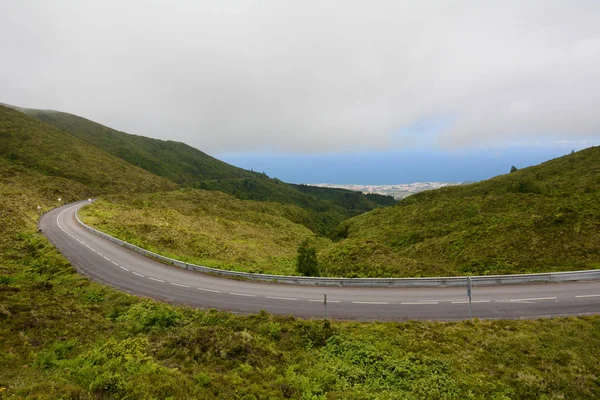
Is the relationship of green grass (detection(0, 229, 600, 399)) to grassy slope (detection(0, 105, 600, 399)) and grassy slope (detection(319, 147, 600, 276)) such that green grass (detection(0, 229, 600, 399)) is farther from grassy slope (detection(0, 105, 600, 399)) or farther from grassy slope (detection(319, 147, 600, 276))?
grassy slope (detection(319, 147, 600, 276))

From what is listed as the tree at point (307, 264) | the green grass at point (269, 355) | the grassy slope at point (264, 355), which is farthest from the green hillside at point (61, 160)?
the green grass at point (269, 355)

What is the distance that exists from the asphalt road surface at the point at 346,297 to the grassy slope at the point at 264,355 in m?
1.81

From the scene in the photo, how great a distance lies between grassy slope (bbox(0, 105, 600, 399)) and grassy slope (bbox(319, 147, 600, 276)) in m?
12.1

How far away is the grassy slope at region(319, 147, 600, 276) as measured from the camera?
26.4 m

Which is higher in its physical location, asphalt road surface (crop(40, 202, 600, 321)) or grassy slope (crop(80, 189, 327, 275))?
grassy slope (crop(80, 189, 327, 275))

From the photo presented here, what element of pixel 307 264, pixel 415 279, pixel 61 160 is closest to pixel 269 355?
pixel 415 279

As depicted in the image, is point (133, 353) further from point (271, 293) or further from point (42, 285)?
point (42, 285)

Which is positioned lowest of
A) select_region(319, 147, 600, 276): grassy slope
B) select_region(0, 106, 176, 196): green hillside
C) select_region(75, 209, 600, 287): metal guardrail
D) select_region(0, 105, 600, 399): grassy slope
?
select_region(0, 105, 600, 399): grassy slope

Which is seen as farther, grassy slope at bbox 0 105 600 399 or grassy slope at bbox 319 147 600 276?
grassy slope at bbox 319 147 600 276

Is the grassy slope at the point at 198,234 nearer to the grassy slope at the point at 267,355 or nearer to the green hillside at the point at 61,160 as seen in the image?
the grassy slope at the point at 267,355

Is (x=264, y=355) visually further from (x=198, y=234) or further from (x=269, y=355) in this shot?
(x=198, y=234)

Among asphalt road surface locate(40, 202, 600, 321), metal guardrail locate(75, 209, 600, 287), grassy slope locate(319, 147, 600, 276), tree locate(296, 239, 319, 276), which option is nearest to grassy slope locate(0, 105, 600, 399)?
asphalt road surface locate(40, 202, 600, 321)

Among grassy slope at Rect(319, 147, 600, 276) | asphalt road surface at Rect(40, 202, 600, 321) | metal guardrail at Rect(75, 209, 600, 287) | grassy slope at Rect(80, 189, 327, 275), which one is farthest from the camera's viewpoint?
grassy slope at Rect(80, 189, 327, 275)

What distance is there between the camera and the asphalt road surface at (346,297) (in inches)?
707
